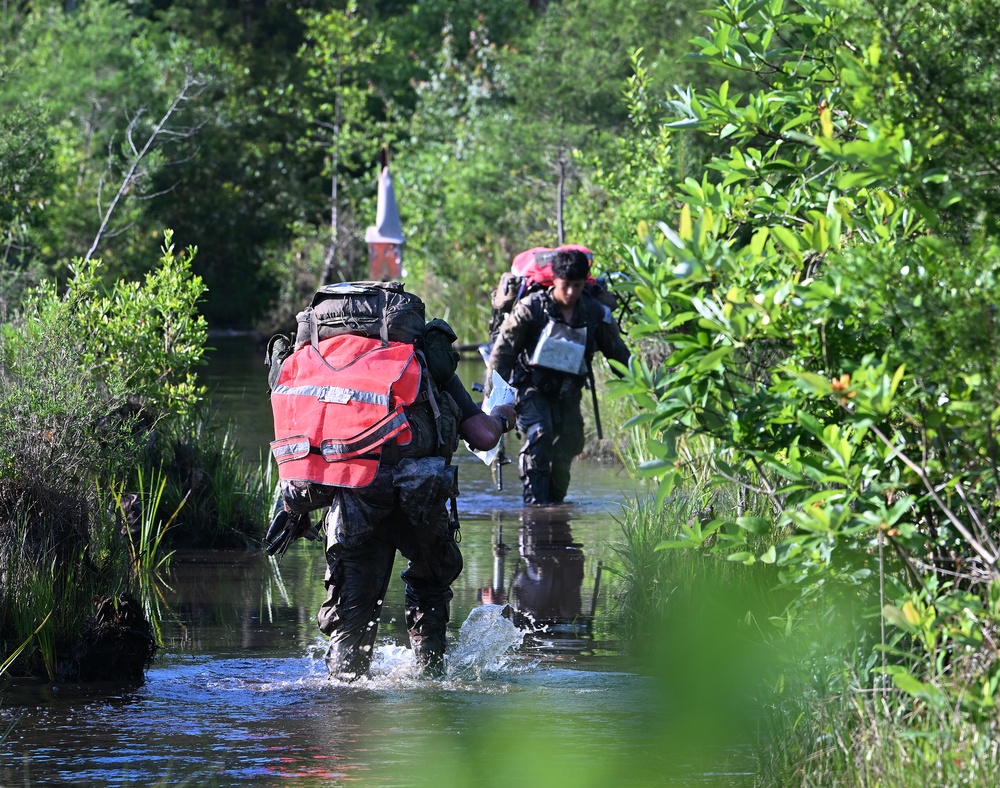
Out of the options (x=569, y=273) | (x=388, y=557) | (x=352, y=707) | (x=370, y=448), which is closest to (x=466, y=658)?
(x=388, y=557)

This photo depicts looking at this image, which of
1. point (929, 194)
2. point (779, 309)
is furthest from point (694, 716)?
point (929, 194)

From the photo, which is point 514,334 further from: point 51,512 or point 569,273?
point 51,512

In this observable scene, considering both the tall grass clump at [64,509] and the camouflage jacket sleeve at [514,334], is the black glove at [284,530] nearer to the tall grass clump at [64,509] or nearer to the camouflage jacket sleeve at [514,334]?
the tall grass clump at [64,509]

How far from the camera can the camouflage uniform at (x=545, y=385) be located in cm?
1093

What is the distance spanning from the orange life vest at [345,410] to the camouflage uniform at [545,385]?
4566mm

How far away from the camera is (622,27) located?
26.0 metres

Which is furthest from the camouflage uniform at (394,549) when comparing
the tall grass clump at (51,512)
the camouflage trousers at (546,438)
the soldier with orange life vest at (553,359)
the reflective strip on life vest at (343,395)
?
the camouflage trousers at (546,438)

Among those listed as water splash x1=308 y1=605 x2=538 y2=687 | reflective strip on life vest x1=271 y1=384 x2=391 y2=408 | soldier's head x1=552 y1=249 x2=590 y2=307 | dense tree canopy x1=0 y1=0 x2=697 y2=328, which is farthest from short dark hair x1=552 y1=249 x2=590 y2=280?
dense tree canopy x1=0 y1=0 x2=697 y2=328

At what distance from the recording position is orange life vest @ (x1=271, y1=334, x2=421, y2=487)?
20.1 feet

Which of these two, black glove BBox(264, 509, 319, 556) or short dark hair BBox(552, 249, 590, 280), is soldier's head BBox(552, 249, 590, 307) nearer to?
short dark hair BBox(552, 249, 590, 280)

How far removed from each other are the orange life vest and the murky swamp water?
0.93 m

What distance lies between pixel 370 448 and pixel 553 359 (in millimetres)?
4913

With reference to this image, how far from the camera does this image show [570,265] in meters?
10.6

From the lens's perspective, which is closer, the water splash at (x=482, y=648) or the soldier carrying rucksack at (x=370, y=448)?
the soldier carrying rucksack at (x=370, y=448)
